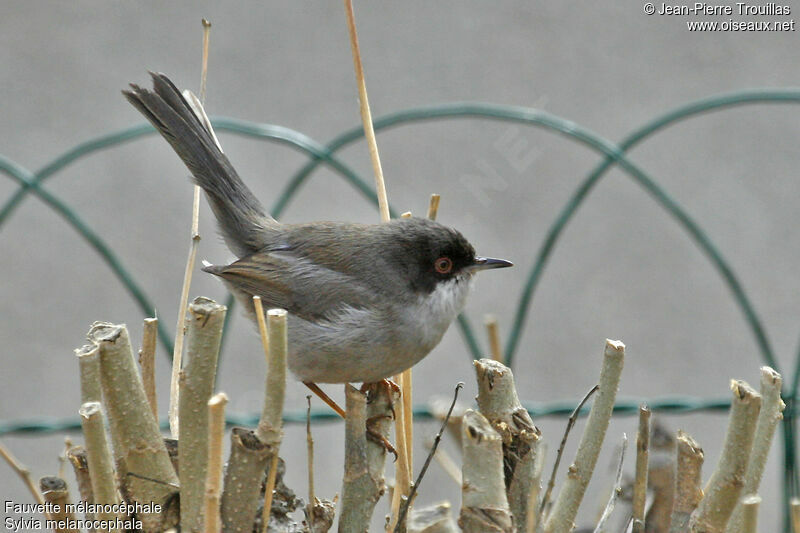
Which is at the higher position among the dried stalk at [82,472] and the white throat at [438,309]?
the white throat at [438,309]

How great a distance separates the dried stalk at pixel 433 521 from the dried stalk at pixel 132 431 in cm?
42

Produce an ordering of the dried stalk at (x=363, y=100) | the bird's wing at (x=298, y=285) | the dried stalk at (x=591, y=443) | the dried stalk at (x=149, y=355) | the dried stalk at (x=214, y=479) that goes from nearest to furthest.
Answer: the dried stalk at (x=214, y=479) → the dried stalk at (x=591, y=443) → the dried stalk at (x=149, y=355) → the dried stalk at (x=363, y=100) → the bird's wing at (x=298, y=285)

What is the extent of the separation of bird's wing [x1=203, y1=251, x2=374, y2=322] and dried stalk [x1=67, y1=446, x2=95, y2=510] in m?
1.32

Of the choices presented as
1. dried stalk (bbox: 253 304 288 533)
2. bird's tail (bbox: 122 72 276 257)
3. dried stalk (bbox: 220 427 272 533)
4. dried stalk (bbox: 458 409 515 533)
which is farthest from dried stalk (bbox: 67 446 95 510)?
bird's tail (bbox: 122 72 276 257)

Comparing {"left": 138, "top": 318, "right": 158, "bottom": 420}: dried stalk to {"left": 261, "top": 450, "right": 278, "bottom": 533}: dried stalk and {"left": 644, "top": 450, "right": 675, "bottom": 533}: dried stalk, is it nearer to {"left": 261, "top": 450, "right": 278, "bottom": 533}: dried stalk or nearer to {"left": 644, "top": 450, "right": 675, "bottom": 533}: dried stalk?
{"left": 261, "top": 450, "right": 278, "bottom": 533}: dried stalk

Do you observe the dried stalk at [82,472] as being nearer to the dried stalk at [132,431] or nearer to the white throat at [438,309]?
the dried stalk at [132,431]

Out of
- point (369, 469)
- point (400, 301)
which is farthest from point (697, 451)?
point (400, 301)

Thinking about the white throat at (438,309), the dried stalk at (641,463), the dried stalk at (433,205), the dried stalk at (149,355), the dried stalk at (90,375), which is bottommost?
the dried stalk at (641,463)

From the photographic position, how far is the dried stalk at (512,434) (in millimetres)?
1539

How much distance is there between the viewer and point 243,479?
4.57ft

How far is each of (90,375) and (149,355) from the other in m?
0.35

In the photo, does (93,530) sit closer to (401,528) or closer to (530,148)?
(401,528)

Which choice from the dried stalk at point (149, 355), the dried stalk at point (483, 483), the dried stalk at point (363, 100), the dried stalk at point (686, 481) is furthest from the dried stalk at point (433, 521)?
the dried stalk at point (363, 100)

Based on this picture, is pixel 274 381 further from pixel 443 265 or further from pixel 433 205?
pixel 443 265
